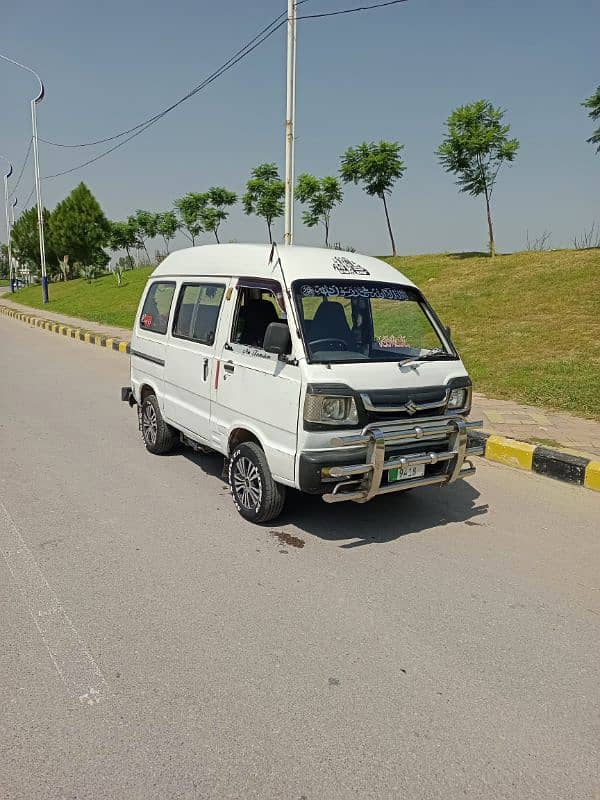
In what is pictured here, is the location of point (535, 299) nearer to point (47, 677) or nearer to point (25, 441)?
point (25, 441)

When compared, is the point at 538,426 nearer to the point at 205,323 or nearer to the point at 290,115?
the point at 205,323

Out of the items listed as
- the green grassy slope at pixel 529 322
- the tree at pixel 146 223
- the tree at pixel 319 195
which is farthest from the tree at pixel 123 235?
the green grassy slope at pixel 529 322

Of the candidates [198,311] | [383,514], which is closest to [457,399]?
[383,514]

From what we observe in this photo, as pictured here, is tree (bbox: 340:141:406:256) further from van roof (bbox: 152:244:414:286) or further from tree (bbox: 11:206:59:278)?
tree (bbox: 11:206:59:278)

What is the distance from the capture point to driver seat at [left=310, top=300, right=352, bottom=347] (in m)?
4.23

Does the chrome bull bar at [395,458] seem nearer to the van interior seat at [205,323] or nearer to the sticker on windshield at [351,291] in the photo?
the sticker on windshield at [351,291]

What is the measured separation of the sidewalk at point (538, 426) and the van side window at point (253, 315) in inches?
125

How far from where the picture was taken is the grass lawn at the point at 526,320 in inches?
331

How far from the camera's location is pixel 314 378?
380cm

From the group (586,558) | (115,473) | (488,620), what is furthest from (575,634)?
(115,473)

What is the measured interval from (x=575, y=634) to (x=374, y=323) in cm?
261

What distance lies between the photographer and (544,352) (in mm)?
9859

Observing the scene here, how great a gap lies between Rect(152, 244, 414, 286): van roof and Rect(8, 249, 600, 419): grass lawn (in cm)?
410

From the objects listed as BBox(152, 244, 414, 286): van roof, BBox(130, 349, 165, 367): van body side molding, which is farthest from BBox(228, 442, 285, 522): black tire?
BBox(130, 349, 165, 367): van body side molding
